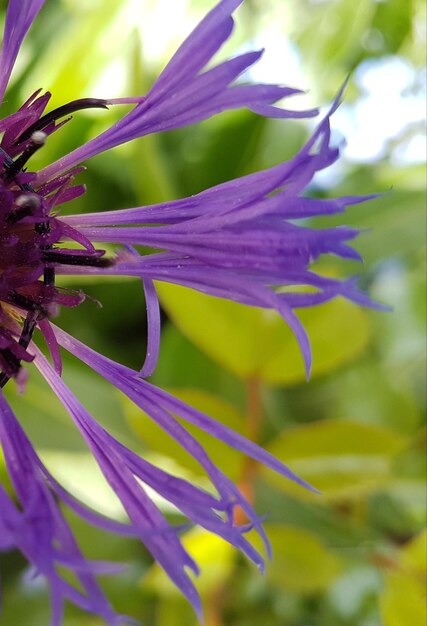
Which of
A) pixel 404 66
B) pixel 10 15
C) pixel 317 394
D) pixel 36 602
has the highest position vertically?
pixel 404 66

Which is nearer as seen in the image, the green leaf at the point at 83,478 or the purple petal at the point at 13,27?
the purple petal at the point at 13,27

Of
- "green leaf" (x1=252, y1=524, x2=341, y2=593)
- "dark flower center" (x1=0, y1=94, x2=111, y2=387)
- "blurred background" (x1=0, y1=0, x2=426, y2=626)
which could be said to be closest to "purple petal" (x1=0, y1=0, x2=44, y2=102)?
"dark flower center" (x1=0, y1=94, x2=111, y2=387)

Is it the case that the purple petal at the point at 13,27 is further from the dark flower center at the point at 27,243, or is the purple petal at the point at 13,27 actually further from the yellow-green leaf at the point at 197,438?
the yellow-green leaf at the point at 197,438

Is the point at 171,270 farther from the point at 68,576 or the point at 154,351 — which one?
the point at 68,576

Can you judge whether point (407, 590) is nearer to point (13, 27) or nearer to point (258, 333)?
point (258, 333)

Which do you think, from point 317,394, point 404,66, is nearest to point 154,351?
point 317,394

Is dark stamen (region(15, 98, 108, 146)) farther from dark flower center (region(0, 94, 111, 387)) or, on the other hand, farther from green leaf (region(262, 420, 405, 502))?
green leaf (region(262, 420, 405, 502))

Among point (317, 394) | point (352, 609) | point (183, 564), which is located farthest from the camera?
point (317, 394)

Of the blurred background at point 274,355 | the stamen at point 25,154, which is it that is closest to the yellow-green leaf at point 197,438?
the blurred background at point 274,355
